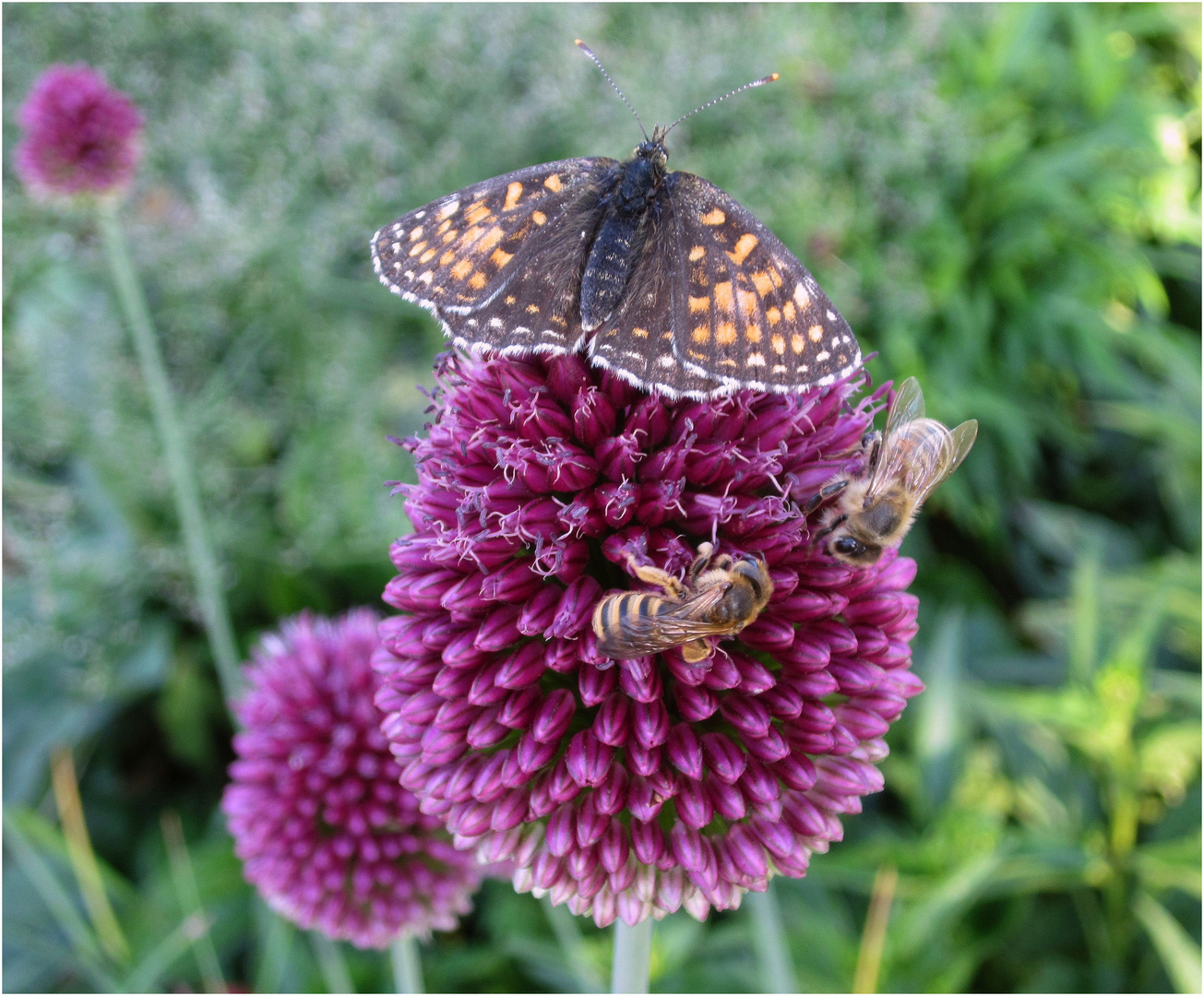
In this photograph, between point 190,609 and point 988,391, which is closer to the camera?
point 190,609

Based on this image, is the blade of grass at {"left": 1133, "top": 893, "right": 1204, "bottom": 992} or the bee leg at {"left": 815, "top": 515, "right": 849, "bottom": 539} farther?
the blade of grass at {"left": 1133, "top": 893, "right": 1204, "bottom": 992}

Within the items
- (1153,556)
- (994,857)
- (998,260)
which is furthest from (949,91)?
(994,857)

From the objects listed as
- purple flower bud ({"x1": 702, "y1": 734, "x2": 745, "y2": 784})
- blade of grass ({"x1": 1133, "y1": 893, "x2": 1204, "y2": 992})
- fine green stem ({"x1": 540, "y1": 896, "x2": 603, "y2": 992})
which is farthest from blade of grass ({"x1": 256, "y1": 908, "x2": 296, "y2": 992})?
blade of grass ({"x1": 1133, "y1": 893, "x2": 1204, "y2": 992})

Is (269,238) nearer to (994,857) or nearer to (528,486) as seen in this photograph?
(528,486)

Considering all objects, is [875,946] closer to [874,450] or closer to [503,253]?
[874,450]

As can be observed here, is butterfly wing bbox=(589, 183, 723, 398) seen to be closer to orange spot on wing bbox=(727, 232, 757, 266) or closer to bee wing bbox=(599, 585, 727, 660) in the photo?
orange spot on wing bbox=(727, 232, 757, 266)

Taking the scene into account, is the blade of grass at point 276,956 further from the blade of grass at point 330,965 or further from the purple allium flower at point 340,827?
the purple allium flower at point 340,827
